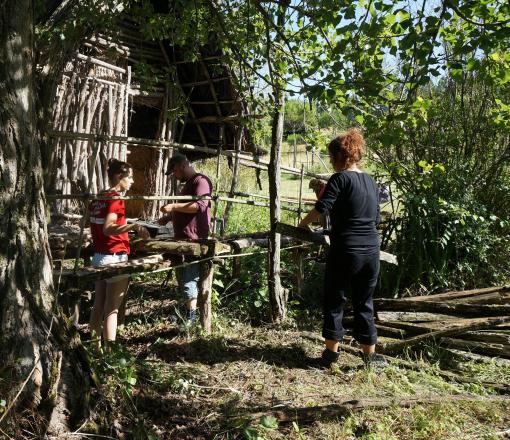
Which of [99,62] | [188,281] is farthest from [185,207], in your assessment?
[99,62]

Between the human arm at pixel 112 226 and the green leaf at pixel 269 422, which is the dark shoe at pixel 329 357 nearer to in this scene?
the green leaf at pixel 269 422

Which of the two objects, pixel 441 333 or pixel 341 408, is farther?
pixel 441 333

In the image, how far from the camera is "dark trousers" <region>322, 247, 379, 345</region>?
3.93m

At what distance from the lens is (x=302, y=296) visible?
6.17m

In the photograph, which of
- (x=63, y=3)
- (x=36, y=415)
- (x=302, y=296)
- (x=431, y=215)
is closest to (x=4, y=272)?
(x=36, y=415)

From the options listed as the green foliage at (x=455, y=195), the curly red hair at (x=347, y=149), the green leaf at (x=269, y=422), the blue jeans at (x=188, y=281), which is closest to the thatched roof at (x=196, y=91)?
the green foliage at (x=455, y=195)

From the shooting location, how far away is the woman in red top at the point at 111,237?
149 inches

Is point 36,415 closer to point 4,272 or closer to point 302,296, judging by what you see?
point 4,272

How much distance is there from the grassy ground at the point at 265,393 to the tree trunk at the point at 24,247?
1.01 feet

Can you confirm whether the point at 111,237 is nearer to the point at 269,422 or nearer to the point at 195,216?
the point at 195,216

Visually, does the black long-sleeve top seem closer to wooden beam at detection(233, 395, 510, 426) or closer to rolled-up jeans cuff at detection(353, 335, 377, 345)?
rolled-up jeans cuff at detection(353, 335, 377, 345)

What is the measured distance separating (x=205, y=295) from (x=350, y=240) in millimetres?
1600

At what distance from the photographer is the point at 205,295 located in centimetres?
477

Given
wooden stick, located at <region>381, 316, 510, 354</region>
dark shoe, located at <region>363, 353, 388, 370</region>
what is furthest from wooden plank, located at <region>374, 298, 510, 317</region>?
dark shoe, located at <region>363, 353, 388, 370</region>
